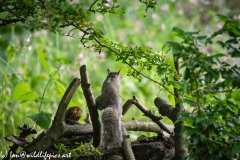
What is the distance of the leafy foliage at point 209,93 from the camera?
115cm

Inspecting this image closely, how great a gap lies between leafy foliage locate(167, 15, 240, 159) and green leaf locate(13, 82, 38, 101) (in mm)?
918

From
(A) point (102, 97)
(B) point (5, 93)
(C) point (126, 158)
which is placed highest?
(B) point (5, 93)

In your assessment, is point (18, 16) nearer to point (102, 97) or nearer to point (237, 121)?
point (102, 97)

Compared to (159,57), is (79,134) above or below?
below

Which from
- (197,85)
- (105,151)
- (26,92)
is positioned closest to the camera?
(197,85)

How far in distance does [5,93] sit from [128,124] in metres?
1.47

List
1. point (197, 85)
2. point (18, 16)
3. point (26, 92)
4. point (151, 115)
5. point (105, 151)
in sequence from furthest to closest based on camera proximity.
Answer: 1. point (26, 92)
2. point (151, 115)
3. point (105, 151)
4. point (18, 16)
5. point (197, 85)

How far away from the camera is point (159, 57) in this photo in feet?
4.87

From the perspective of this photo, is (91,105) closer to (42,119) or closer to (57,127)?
(57,127)

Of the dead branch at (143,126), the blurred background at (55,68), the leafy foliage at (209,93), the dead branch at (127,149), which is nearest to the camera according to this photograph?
the leafy foliage at (209,93)

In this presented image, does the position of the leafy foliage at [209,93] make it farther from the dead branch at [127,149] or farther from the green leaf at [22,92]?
the green leaf at [22,92]

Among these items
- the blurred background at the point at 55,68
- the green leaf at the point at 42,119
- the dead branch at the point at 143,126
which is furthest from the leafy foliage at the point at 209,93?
the blurred background at the point at 55,68

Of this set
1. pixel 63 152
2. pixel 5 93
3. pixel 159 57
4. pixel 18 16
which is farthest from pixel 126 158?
pixel 5 93

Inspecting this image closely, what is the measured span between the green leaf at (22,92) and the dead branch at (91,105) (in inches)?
16.5
